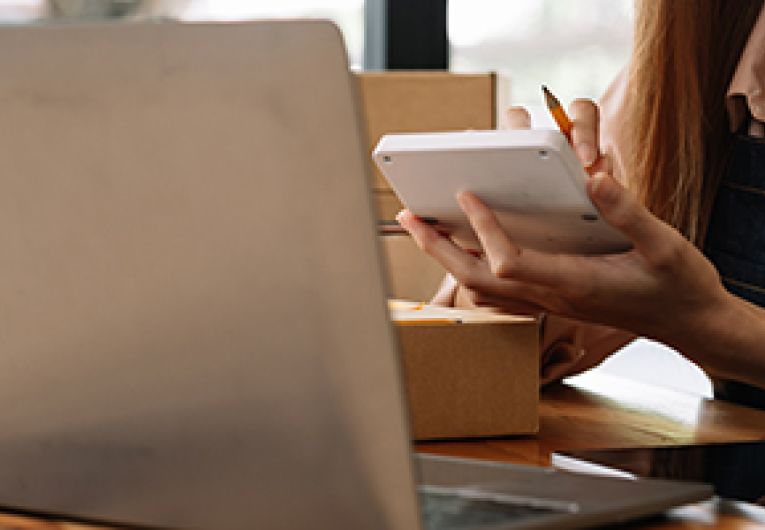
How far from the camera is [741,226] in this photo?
55.7 inches

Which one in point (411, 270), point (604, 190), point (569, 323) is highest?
point (604, 190)

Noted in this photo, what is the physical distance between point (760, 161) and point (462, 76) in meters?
0.68

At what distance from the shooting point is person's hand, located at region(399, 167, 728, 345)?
853 millimetres

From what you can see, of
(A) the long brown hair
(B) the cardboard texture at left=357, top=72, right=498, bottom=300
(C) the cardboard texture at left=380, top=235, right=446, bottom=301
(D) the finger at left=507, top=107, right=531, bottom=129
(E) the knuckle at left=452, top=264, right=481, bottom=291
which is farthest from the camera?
(B) the cardboard texture at left=357, top=72, right=498, bottom=300

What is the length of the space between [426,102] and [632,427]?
1047mm

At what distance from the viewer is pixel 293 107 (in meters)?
0.50

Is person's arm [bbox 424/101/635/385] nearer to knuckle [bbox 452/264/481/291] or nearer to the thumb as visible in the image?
knuckle [bbox 452/264/481/291]

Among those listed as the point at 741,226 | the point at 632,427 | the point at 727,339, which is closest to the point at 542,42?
the point at 741,226

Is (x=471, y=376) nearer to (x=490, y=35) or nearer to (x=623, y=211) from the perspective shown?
(x=623, y=211)

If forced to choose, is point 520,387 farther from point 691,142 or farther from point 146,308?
point 691,142

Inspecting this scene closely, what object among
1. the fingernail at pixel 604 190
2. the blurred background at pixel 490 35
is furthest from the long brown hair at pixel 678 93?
the blurred background at pixel 490 35

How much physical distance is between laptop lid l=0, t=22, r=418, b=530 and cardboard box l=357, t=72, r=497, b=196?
1328mm

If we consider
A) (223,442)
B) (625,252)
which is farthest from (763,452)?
(223,442)

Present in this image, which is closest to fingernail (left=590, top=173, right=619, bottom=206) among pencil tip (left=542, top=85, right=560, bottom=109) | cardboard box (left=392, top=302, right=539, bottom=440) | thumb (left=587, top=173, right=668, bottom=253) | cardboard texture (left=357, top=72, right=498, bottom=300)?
thumb (left=587, top=173, right=668, bottom=253)
